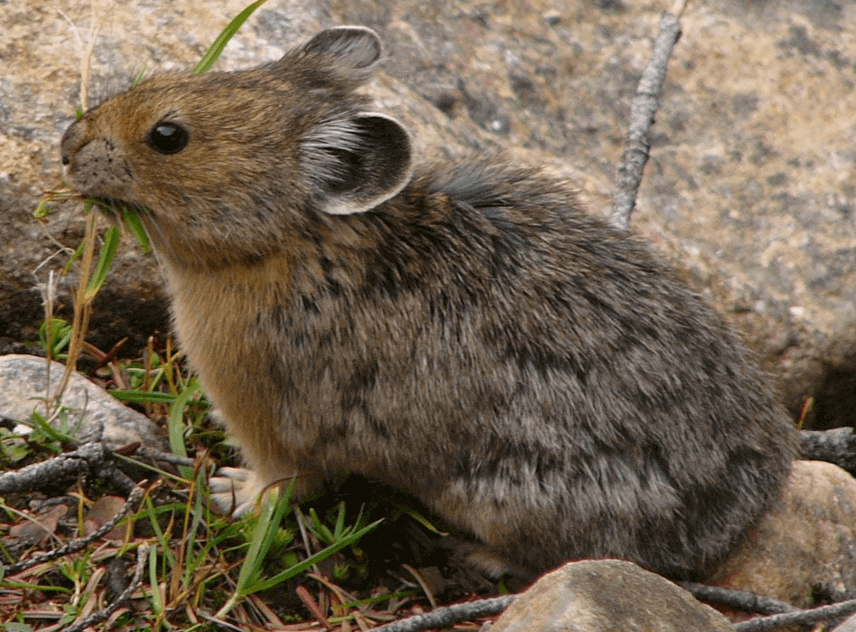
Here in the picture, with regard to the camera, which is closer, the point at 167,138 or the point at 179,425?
the point at 167,138

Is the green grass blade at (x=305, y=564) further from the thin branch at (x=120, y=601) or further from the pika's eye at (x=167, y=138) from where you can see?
the pika's eye at (x=167, y=138)

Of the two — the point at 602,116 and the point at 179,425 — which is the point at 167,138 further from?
the point at 602,116

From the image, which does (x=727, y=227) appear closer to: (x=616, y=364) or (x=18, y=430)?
(x=616, y=364)

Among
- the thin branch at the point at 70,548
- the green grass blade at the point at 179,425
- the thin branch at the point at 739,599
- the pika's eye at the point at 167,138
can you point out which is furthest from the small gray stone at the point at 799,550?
the pika's eye at the point at 167,138

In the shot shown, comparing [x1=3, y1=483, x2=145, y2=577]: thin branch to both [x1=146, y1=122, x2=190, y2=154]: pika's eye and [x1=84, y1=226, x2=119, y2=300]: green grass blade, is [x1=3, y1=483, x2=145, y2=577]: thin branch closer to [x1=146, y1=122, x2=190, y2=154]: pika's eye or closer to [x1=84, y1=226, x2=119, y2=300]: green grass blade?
[x1=84, y1=226, x2=119, y2=300]: green grass blade

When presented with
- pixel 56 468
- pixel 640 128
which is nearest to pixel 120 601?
pixel 56 468

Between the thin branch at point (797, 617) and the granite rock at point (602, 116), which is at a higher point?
the granite rock at point (602, 116)

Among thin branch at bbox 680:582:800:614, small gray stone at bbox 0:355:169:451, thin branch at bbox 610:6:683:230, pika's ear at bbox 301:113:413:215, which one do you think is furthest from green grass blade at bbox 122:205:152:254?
thin branch at bbox 680:582:800:614
